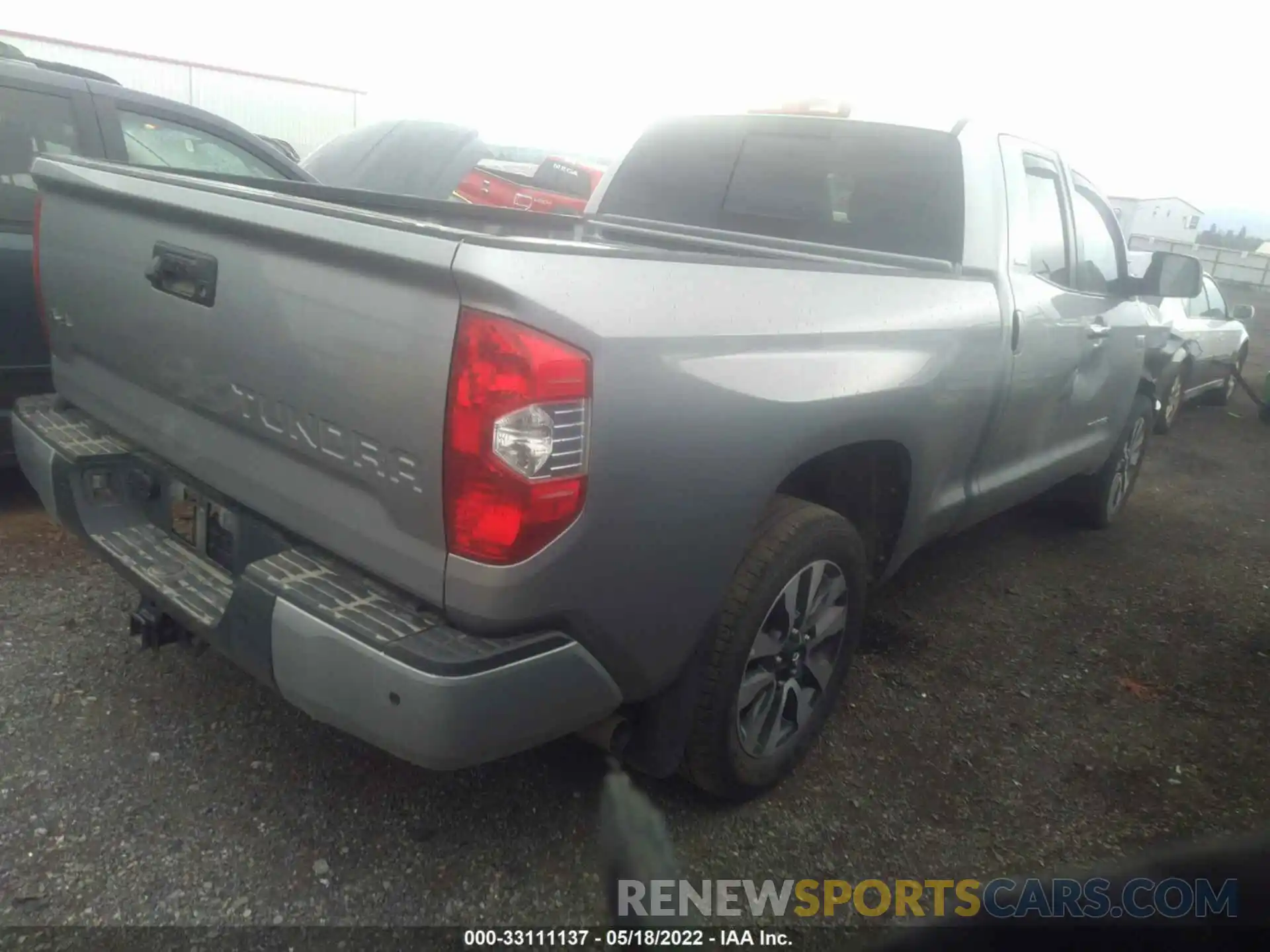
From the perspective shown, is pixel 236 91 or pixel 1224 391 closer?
pixel 1224 391

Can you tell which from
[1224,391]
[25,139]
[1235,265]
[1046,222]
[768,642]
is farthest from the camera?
[1235,265]

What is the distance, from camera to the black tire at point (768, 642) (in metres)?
2.29

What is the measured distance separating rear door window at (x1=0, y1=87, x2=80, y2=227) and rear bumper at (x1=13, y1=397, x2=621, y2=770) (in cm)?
231

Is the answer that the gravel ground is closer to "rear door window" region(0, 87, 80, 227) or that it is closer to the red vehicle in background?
"rear door window" region(0, 87, 80, 227)

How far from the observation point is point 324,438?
1945 mm

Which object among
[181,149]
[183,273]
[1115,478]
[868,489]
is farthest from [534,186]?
[183,273]

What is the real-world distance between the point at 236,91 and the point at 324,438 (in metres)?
23.2

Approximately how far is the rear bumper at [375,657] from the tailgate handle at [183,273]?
46cm

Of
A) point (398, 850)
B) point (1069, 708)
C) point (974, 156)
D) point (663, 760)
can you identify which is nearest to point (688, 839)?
point (663, 760)

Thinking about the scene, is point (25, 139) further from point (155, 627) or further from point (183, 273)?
point (155, 627)

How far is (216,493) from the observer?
7.42 ft

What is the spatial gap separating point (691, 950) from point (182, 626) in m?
1.38

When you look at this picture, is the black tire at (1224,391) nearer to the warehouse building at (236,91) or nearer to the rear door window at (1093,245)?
the rear door window at (1093,245)

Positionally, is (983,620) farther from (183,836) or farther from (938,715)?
(183,836)
